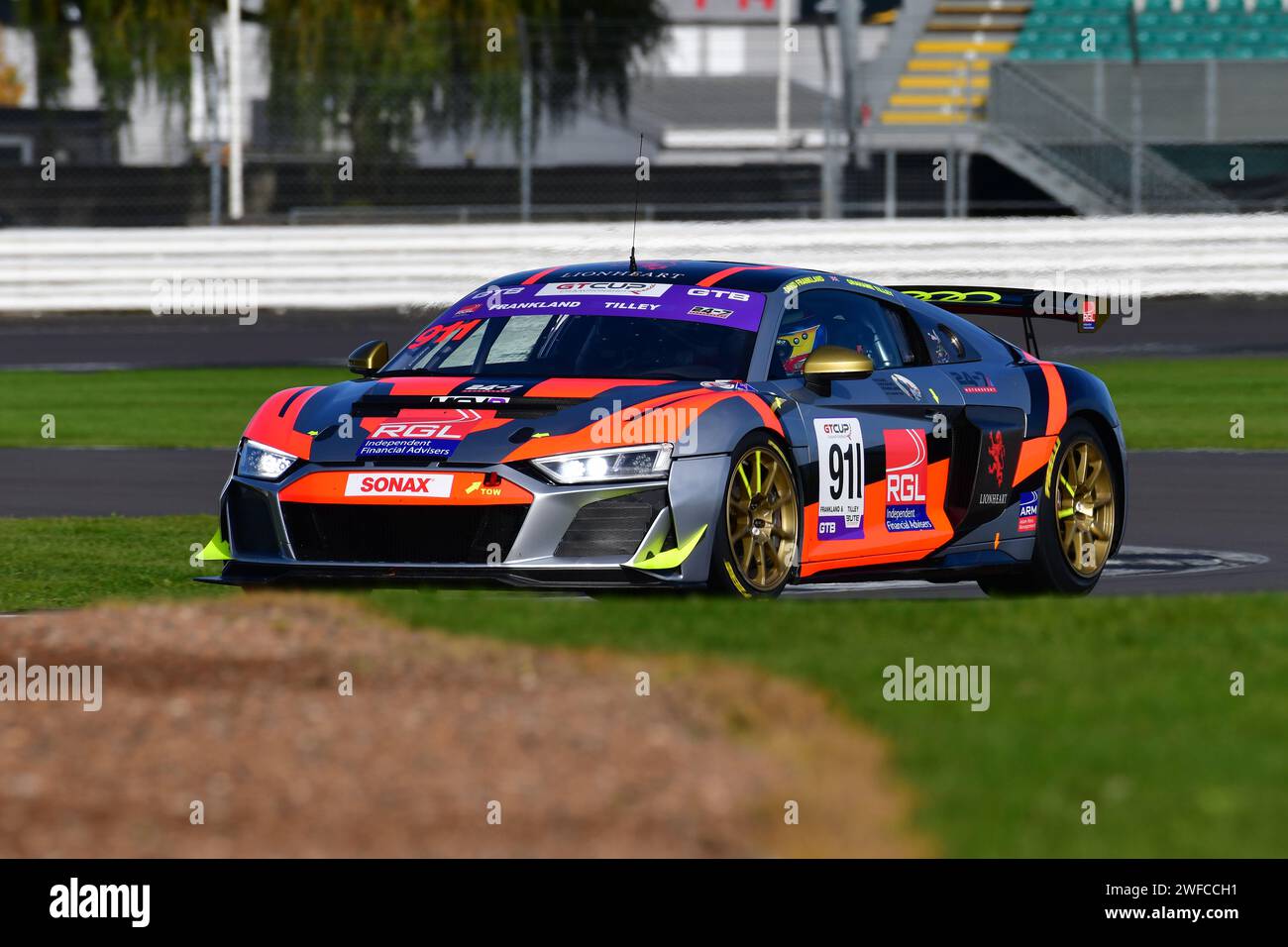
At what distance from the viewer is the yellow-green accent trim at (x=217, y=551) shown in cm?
887

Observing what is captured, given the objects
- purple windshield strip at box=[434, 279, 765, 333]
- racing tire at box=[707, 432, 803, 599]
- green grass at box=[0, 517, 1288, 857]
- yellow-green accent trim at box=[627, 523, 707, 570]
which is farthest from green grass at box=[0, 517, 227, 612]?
racing tire at box=[707, 432, 803, 599]

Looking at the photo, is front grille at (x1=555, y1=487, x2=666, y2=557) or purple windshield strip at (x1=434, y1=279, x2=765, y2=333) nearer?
front grille at (x1=555, y1=487, x2=666, y2=557)

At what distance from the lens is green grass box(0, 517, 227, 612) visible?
384 inches

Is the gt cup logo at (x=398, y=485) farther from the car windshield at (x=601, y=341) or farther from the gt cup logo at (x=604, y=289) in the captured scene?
the gt cup logo at (x=604, y=289)

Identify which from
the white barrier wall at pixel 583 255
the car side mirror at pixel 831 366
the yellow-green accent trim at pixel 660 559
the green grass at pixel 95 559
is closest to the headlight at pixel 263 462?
the green grass at pixel 95 559

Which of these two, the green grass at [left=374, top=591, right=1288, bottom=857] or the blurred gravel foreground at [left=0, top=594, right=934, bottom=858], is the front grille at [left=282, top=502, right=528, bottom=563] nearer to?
the green grass at [left=374, top=591, right=1288, bottom=857]

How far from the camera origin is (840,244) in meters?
25.5

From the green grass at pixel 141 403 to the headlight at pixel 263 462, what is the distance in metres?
7.61

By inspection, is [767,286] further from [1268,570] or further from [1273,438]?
[1273,438]

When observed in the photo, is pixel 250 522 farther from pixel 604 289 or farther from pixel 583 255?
pixel 583 255

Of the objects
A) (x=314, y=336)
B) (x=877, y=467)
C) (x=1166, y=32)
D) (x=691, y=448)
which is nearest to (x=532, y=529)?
(x=691, y=448)

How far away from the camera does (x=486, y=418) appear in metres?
8.62

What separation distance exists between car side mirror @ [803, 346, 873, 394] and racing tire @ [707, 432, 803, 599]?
0.43 m
